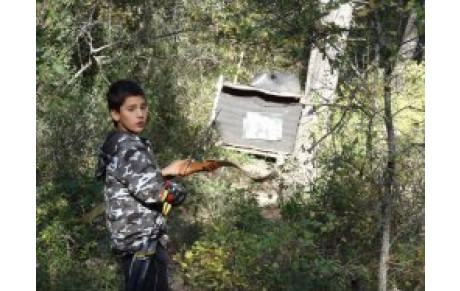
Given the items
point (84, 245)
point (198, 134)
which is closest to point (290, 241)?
point (84, 245)

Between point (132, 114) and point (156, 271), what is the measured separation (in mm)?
887

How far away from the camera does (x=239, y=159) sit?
10.8m

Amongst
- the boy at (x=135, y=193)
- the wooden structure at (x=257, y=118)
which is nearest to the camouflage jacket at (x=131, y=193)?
the boy at (x=135, y=193)

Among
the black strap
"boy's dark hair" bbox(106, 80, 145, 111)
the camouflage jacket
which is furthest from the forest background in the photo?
the black strap

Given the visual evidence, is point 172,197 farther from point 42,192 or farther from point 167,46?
point 167,46

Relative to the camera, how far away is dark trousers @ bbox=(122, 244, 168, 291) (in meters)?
3.80

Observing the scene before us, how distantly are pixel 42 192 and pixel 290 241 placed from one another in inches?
108

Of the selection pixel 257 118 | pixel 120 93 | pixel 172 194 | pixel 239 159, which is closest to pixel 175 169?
pixel 172 194

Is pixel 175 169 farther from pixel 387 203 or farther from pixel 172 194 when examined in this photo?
pixel 387 203

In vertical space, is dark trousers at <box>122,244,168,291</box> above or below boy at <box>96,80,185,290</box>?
below

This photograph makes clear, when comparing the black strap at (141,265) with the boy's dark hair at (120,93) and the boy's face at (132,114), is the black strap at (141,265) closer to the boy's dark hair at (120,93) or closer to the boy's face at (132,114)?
the boy's face at (132,114)

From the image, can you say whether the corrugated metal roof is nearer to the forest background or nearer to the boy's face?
the forest background

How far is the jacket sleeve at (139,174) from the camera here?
3619 millimetres

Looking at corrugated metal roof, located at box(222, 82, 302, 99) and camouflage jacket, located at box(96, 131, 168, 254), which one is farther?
corrugated metal roof, located at box(222, 82, 302, 99)
